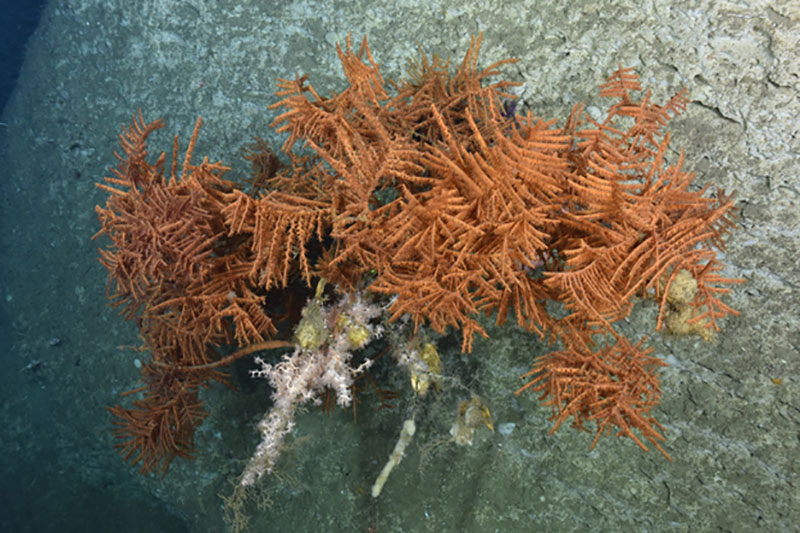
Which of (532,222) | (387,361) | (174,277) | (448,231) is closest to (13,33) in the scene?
(174,277)

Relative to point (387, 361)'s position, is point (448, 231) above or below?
above

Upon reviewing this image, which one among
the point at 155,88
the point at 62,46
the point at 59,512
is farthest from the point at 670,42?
the point at 59,512

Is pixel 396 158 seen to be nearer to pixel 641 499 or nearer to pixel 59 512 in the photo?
pixel 641 499

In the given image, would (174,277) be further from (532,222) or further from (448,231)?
(532,222)

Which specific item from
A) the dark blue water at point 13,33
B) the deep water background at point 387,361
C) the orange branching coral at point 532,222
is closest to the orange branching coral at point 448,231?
the orange branching coral at point 532,222

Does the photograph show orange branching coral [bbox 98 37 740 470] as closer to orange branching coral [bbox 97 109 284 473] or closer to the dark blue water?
orange branching coral [bbox 97 109 284 473]

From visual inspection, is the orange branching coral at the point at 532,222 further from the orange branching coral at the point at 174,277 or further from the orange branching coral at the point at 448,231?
the orange branching coral at the point at 174,277

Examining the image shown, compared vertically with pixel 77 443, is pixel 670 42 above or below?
above

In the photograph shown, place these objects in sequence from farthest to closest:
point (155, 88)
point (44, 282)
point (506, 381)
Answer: point (44, 282) → point (155, 88) → point (506, 381)

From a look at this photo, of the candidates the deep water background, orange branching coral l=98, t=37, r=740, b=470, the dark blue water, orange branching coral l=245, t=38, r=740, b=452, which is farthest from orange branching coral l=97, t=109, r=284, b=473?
the dark blue water
